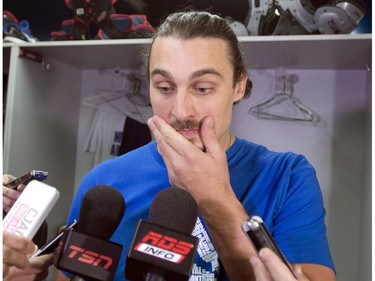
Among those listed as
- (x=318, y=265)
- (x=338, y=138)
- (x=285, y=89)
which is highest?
(x=285, y=89)

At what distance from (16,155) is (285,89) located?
1.34 m

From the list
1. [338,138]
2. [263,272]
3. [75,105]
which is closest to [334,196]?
[338,138]

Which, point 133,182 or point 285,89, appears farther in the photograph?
point 285,89

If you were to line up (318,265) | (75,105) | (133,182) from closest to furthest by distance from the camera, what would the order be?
1. (318,265)
2. (133,182)
3. (75,105)

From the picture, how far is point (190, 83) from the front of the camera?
85 cm

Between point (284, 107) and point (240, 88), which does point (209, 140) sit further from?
point (284, 107)

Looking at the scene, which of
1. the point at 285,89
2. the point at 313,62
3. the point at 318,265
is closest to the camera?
the point at 318,265

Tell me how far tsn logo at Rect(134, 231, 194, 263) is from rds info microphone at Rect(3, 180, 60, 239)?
0.11 meters

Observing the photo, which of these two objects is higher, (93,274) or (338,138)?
(338,138)

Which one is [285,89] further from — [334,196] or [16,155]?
[16,155]

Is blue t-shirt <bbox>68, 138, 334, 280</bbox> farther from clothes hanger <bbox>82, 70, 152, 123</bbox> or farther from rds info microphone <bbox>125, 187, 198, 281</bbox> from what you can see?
clothes hanger <bbox>82, 70, 152, 123</bbox>

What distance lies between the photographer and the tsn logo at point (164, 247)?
1.44ft

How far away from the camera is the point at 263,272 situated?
48cm

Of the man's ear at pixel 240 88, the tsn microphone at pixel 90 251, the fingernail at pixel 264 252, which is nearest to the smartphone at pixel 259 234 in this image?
the fingernail at pixel 264 252
